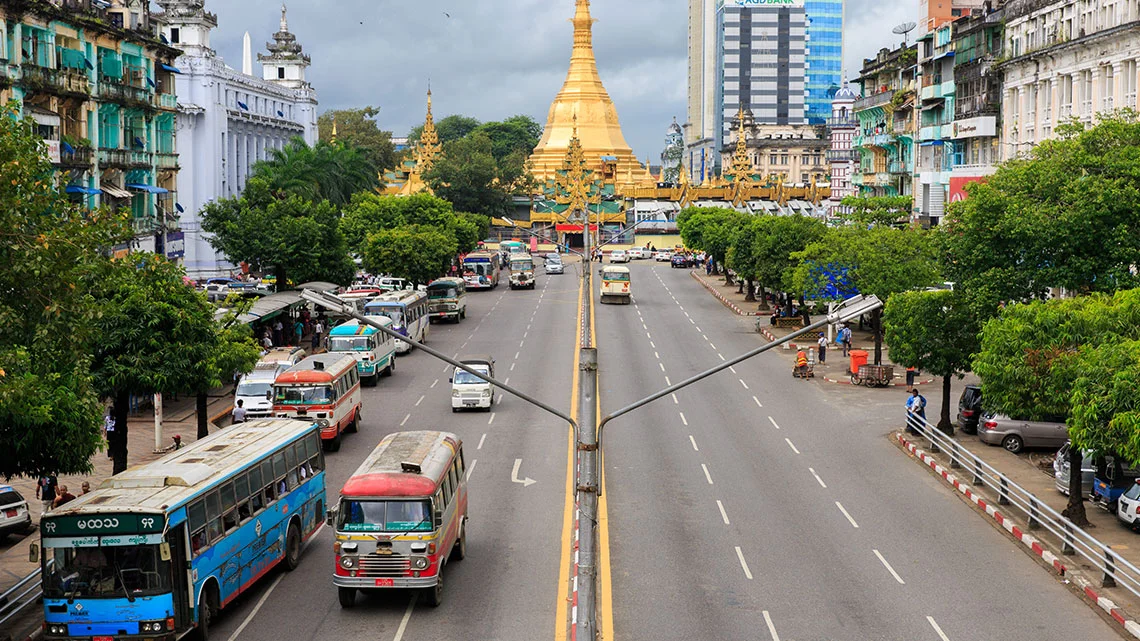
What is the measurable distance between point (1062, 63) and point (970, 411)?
94.1 feet

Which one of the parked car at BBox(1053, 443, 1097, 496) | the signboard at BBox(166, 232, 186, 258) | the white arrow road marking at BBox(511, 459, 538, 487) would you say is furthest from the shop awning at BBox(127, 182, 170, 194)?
the parked car at BBox(1053, 443, 1097, 496)

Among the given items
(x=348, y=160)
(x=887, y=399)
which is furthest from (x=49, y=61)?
(x=348, y=160)

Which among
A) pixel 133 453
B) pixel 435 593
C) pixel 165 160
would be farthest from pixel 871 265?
pixel 165 160

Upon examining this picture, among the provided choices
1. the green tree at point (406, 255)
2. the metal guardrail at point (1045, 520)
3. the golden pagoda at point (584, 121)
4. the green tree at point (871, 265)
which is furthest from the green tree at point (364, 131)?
the metal guardrail at point (1045, 520)

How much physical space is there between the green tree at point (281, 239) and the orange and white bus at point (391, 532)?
42.9 m

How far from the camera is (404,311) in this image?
60.8m

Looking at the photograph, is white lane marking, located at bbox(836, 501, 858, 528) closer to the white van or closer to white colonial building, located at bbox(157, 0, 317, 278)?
the white van

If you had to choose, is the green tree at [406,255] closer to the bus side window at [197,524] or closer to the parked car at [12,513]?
the parked car at [12,513]

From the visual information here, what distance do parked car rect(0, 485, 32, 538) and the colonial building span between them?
82.2 feet

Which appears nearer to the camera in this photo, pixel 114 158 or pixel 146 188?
pixel 114 158

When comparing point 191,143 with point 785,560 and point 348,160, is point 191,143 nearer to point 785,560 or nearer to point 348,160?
point 348,160

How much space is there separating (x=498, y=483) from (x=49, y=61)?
32.0 metres

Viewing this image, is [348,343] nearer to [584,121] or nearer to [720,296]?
[720,296]

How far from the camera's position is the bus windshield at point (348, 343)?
2062 inches
